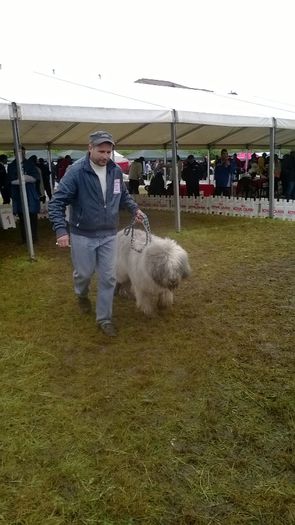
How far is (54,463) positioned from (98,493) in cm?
40

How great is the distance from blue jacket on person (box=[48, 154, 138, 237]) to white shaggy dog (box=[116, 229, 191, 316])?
1.70 feet

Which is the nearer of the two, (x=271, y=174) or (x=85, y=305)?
(x=85, y=305)

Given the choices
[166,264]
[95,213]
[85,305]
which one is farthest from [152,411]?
[85,305]

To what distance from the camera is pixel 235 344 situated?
4453 mm

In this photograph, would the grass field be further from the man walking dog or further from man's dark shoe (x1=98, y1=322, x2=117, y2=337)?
the man walking dog

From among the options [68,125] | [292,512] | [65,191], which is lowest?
[292,512]

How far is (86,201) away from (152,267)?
969mm

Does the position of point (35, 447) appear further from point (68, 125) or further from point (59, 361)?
point (68, 125)

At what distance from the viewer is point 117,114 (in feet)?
28.6

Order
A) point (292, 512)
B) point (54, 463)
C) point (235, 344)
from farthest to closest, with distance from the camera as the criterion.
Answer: point (235, 344) < point (54, 463) < point (292, 512)

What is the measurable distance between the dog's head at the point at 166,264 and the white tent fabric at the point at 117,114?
13.2 ft

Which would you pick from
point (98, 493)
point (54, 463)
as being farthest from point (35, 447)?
point (98, 493)

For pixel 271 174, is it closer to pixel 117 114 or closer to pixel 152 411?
pixel 117 114

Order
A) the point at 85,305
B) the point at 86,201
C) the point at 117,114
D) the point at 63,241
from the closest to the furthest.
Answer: the point at 63,241
the point at 86,201
the point at 85,305
the point at 117,114
